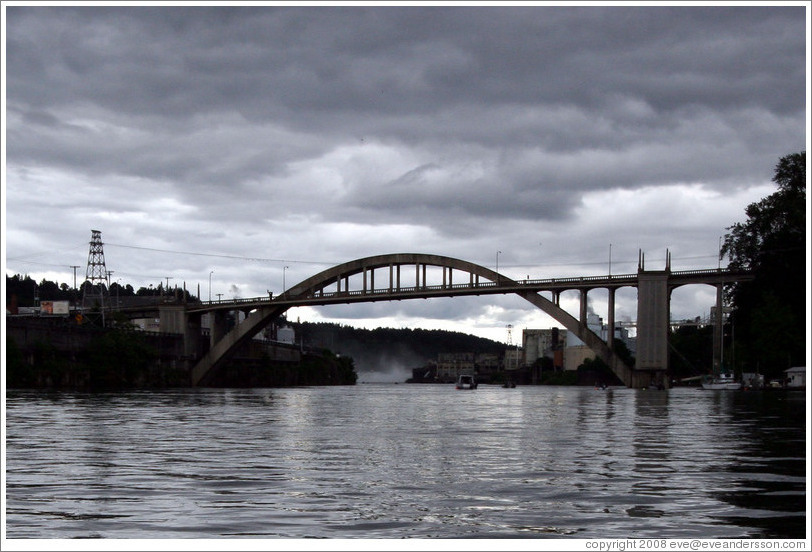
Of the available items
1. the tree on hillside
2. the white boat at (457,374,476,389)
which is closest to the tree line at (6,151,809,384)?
the tree on hillside

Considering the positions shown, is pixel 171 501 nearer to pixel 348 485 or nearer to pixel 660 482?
pixel 348 485

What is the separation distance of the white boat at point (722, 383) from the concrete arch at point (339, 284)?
9.96 metres

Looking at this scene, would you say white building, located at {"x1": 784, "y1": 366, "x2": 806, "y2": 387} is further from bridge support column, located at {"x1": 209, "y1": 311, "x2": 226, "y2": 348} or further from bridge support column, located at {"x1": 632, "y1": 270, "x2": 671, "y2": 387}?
bridge support column, located at {"x1": 209, "y1": 311, "x2": 226, "y2": 348}

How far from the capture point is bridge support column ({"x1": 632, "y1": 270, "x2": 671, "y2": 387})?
13225 centimetres

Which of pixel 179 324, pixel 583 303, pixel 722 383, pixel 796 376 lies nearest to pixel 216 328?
pixel 179 324

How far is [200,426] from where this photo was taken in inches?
1494

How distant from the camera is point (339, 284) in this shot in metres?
159

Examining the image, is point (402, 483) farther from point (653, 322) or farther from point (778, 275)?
point (653, 322)

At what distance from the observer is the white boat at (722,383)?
4823 inches

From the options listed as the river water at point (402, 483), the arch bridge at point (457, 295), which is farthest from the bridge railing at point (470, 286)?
the river water at point (402, 483)

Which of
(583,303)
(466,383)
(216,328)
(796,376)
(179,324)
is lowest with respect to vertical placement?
(466,383)

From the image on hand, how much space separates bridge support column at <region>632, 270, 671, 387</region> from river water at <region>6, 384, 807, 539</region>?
326 ft

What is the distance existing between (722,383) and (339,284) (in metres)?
57.9

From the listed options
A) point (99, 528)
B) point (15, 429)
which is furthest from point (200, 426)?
point (99, 528)
